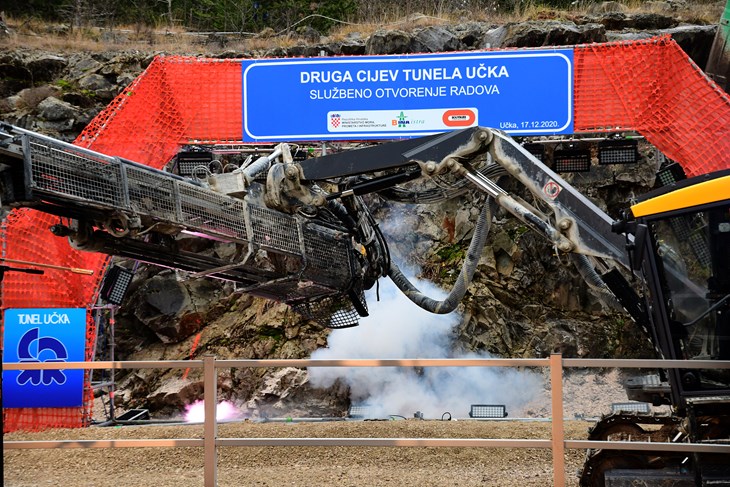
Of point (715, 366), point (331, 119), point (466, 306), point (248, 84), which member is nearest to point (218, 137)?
point (248, 84)

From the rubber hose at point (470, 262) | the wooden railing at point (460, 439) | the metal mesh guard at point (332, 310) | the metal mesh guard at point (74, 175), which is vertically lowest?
the wooden railing at point (460, 439)

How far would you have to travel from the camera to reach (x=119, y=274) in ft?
46.1

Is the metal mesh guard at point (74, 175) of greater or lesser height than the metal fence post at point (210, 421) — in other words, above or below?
above

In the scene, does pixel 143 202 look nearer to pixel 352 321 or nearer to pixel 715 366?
pixel 352 321

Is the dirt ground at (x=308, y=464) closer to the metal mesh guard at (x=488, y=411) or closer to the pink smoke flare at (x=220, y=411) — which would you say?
the metal mesh guard at (x=488, y=411)

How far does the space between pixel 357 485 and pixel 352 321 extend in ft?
10.5

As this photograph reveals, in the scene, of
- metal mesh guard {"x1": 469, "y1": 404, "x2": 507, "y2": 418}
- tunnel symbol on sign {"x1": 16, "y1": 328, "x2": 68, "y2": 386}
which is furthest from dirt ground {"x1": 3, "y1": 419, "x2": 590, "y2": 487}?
metal mesh guard {"x1": 469, "y1": 404, "x2": 507, "y2": 418}

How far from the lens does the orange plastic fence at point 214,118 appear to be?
12812 millimetres

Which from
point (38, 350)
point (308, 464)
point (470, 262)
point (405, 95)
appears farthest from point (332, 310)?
point (38, 350)

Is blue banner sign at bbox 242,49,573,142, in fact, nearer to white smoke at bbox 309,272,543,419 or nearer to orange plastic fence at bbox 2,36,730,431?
orange plastic fence at bbox 2,36,730,431

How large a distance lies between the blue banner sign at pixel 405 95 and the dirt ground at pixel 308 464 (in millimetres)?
4991

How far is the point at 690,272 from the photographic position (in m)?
7.19

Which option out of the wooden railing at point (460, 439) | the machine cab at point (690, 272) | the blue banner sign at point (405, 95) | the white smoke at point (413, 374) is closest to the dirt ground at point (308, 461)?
the wooden railing at point (460, 439)

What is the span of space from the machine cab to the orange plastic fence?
5.88 meters
